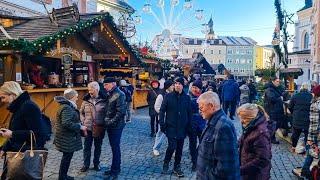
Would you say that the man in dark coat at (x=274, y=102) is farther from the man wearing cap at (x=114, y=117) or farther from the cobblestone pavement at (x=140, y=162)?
the man wearing cap at (x=114, y=117)

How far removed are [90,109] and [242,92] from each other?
1387 cm

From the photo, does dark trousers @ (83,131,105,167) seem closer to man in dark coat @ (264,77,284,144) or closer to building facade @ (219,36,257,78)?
man in dark coat @ (264,77,284,144)

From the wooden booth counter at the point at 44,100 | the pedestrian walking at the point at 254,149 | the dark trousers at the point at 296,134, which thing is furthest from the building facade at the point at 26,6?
the pedestrian walking at the point at 254,149

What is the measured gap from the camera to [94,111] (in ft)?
24.2

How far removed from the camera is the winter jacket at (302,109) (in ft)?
30.9

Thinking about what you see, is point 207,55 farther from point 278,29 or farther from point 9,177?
point 9,177

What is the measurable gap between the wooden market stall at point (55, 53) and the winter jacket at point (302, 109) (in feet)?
21.9

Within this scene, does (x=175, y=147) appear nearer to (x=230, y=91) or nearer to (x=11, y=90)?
(x=11, y=90)

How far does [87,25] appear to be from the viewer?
12523 mm

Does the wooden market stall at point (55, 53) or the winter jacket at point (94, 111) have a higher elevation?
the wooden market stall at point (55, 53)

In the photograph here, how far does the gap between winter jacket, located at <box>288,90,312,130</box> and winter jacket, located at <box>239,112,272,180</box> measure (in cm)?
521

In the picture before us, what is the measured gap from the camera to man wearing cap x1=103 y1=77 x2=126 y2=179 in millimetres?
7035

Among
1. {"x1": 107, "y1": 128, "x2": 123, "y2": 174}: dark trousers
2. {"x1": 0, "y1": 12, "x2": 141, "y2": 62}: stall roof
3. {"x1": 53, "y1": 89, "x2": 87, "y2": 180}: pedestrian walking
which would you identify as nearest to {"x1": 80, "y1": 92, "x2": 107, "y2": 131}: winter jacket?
{"x1": 107, "y1": 128, "x2": 123, "y2": 174}: dark trousers

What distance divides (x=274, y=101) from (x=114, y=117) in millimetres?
5499
